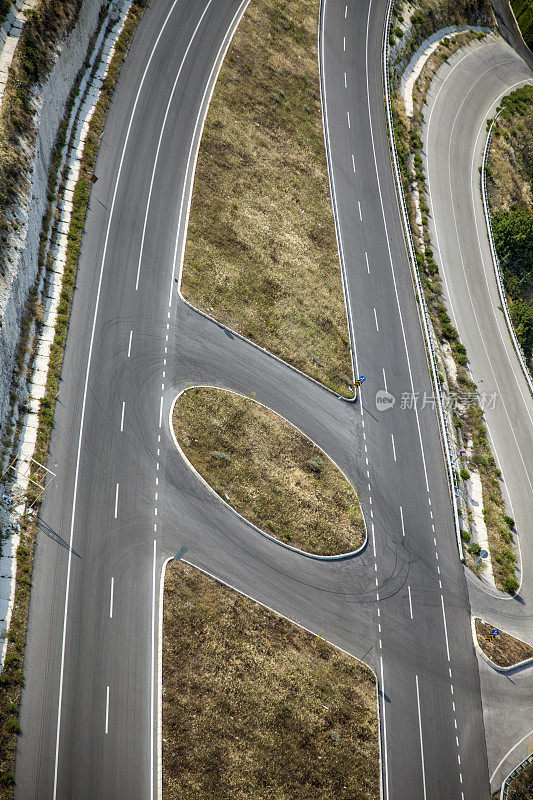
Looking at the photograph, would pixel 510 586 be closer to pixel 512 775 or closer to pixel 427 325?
pixel 512 775

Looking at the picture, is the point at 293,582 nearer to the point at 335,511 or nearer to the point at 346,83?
the point at 335,511

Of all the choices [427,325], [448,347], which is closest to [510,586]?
[448,347]

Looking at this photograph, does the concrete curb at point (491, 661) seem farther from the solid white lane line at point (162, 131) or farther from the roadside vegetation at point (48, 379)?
the solid white lane line at point (162, 131)

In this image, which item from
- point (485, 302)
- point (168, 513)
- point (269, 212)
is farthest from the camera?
point (485, 302)

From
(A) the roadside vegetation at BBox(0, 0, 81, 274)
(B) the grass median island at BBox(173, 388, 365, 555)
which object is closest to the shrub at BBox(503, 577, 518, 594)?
(B) the grass median island at BBox(173, 388, 365, 555)

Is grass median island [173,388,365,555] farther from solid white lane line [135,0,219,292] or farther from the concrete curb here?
solid white lane line [135,0,219,292]

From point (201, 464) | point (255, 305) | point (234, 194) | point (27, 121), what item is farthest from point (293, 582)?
point (27, 121)
